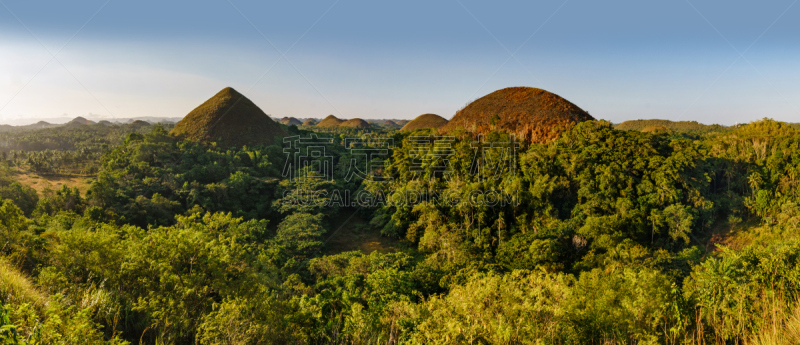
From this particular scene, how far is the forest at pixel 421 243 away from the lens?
5.57 m

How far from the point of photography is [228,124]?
29.0 meters

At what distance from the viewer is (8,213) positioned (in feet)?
28.2

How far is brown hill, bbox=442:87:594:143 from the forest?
4.84 feet

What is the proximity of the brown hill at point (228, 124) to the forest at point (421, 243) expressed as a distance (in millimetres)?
1588

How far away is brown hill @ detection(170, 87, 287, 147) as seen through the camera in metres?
27.7

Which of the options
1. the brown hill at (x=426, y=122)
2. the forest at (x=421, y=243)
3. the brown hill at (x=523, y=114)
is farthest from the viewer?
the brown hill at (x=426, y=122)

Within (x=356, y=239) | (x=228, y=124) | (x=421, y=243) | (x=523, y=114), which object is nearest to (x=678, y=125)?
(x=523, y=114)

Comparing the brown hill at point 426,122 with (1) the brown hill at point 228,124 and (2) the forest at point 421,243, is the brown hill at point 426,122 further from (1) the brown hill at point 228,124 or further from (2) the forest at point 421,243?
(2) the forest at point 421,243

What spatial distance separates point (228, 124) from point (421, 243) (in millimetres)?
22077

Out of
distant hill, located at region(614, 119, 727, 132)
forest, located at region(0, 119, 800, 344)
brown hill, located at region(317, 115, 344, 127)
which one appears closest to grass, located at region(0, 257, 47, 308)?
forest, located at region(0, 119, 800, 344)

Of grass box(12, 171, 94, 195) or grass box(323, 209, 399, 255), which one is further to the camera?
grass box(12, 171, 94, 195)

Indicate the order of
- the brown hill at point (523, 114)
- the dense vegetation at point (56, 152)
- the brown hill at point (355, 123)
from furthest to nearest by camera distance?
the brown hill at point (355, 123) < the dense vegetation at point (56, 152) < the brown hill at point (523, 114)

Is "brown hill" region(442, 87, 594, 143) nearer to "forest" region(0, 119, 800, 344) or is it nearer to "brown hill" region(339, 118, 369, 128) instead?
"forest" region(0, 119, 800, 344)

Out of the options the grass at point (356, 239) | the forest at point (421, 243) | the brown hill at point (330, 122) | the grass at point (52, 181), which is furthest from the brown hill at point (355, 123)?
the grass at point (356, 239)
